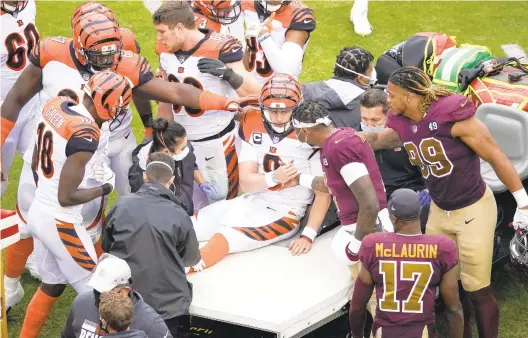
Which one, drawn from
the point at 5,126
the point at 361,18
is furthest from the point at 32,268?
the point at 361,18

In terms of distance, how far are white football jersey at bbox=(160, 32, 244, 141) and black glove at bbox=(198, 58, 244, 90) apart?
0.34 feet

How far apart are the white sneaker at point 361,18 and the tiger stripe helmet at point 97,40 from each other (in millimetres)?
5296

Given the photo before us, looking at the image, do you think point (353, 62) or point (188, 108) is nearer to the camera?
point (353, 62)

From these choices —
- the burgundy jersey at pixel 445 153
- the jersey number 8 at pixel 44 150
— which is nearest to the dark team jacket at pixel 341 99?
the burgundy jersey at pixel 445 153

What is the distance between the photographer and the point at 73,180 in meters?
4.95

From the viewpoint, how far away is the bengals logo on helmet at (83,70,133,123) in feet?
16.6

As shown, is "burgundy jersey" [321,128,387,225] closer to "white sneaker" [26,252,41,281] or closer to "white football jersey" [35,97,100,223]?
"white football jersey" [35,97,100,223]

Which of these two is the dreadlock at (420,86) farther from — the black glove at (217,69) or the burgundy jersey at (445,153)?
the black glove at (217,69)

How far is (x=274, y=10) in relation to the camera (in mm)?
6715

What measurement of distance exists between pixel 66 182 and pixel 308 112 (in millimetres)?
1491

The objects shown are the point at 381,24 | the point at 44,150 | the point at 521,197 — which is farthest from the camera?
the point at 381,24

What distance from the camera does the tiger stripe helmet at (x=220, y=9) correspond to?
665cm

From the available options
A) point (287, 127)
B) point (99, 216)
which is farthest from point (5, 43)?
point (287, 127)

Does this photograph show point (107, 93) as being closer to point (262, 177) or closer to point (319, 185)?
point (262, 177)
